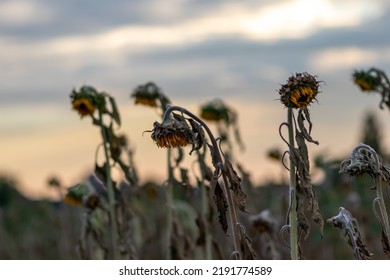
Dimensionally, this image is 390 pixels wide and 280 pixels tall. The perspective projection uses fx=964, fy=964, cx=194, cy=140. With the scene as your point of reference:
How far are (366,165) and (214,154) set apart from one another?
51 cm

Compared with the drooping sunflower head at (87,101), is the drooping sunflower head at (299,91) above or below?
below

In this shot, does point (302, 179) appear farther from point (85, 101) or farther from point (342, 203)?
point (342, 203)

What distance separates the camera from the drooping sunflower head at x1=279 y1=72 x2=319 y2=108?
294 centimetres

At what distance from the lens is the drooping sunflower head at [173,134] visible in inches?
117

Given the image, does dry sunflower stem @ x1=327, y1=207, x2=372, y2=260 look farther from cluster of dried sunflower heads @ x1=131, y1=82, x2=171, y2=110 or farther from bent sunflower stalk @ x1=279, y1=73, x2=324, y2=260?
cluster of dried sunflower heads @ x1=131, y1=82, x2=171, y2=110

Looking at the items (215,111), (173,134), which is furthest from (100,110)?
(173,134)

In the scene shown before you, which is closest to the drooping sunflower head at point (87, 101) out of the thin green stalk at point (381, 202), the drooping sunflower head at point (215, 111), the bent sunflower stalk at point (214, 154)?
the drooping sunflower head at point (215, 111)

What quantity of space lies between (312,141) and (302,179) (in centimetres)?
12

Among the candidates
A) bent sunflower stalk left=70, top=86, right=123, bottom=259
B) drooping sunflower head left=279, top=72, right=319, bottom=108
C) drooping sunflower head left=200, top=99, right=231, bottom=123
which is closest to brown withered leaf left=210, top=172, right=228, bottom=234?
drooping sunflower head left=279, top=72, right=319, bottom=108

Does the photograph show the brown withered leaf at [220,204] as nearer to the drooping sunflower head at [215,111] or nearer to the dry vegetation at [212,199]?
the dry vegetation at [212,199]

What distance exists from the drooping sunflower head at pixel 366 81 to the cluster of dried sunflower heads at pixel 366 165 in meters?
1.46

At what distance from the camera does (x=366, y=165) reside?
3.05 meters

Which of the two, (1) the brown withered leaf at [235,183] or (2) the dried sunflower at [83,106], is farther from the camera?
(2) the dried sunflower at [83,106]

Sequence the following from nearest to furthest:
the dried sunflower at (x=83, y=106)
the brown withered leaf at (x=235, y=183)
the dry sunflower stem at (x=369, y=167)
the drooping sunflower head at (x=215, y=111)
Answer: the brown withered leaf at (x=235, y=183)
the dry sunflower stem at (x=369, y=167)
the dried sunflower at (x=83, y=106)
the drooping sunflower head at (x=215, y=111)
